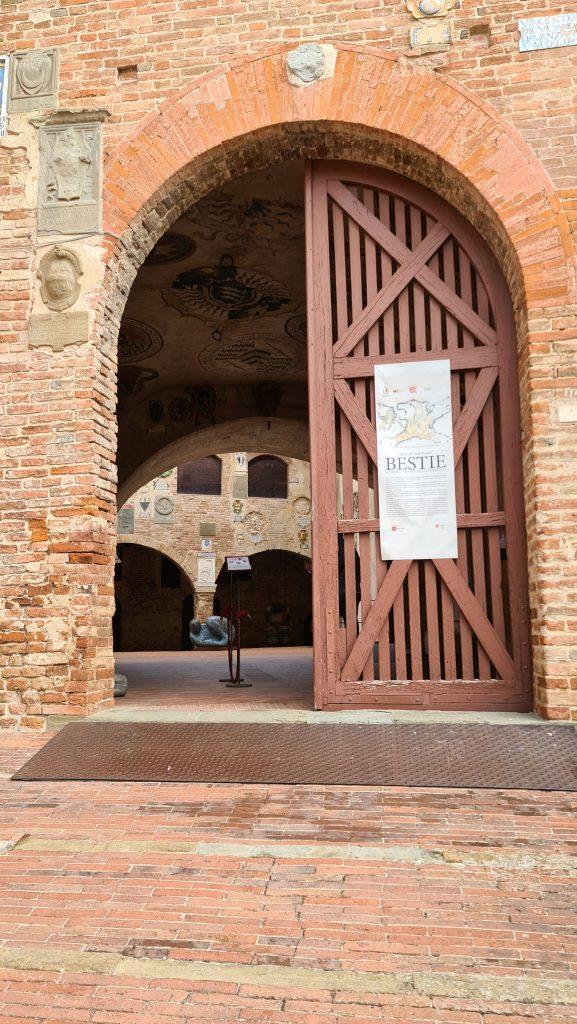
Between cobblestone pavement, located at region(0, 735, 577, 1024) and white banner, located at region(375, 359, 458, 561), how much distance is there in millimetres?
2154

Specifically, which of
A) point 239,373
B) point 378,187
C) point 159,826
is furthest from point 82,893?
point 239,373

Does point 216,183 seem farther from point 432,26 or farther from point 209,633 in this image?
point 209,633

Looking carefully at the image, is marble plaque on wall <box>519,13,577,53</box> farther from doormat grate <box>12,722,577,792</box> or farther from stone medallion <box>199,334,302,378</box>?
stone medallion <box>199,334,302,378</box>

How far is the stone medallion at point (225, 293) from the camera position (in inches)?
361

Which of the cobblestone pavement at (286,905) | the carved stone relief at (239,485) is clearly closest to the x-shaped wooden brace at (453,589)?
the cobblestone pavement at (286,905)

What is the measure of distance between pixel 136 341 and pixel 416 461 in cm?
596

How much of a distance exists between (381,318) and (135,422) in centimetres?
681

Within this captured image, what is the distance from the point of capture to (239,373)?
39.3 feet

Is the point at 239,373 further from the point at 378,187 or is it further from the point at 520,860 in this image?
the point at 520,860

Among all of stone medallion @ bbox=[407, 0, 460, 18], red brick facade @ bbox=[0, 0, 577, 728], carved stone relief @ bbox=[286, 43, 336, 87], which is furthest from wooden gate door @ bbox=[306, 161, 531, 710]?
stone medallion @ bbox=[407, 0, 460, 18]

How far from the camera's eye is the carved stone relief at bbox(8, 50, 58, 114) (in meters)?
6.36

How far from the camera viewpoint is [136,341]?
10.8 metres

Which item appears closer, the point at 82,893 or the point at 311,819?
the point at 82,893

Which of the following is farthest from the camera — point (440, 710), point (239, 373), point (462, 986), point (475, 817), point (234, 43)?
point (239, 373)
